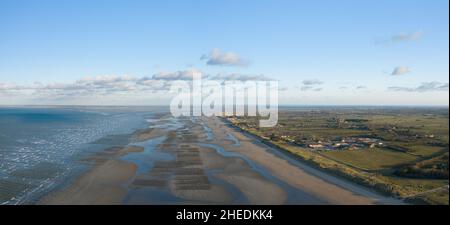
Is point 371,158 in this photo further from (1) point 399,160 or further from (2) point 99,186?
(2) point 99,186

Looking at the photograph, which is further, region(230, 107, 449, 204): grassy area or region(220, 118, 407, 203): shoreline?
region(220, 118, 407, 203): shoreline

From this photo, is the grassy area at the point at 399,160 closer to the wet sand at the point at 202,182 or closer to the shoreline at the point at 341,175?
the shoreline at the point at 341,175

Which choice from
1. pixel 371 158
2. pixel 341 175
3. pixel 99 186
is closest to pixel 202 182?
pixel 99 186

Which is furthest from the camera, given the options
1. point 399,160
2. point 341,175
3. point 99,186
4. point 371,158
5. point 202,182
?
point 371,158

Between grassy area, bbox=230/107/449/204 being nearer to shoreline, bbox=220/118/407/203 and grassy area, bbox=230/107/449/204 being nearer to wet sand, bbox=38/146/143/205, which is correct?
shoreline, bbox=220/118/407/203

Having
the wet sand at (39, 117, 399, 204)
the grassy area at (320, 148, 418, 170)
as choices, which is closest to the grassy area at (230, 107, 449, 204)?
the grassy area at (320, 148, 418, 170)

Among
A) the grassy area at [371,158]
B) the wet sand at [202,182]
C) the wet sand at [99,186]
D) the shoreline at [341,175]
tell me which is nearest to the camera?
the wet sand at [99,186]

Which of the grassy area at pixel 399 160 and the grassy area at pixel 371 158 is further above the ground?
the grassy area at pixel 399 160

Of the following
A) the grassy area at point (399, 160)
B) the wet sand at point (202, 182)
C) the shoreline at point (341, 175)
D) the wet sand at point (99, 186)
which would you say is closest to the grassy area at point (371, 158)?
the grassy area at point (399, 160)
